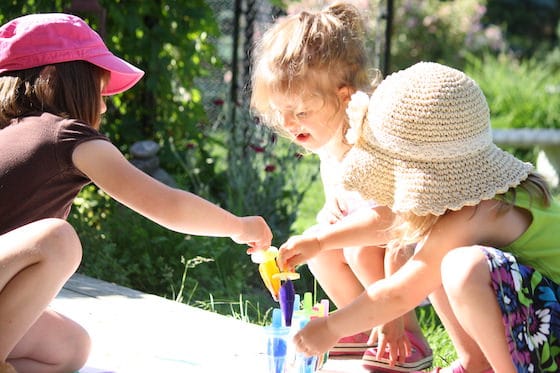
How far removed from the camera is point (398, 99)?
243 centimetres

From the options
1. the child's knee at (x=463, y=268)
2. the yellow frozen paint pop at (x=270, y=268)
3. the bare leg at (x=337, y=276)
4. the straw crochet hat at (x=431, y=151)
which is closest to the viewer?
the child's knee at (x=463, y=268)

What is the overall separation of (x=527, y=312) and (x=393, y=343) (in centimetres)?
58

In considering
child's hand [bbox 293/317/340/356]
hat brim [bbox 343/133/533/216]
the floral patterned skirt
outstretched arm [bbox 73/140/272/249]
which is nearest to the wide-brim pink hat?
outstretched arm [bbox 73/140/272/249]

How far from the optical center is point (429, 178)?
7.79 ft

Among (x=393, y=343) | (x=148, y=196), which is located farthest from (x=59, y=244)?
(x=393, y=343)

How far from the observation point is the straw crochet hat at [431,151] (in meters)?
2.37

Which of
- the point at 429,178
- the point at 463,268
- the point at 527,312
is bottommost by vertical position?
the point at 527,312

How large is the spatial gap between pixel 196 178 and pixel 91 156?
2532 millimetres

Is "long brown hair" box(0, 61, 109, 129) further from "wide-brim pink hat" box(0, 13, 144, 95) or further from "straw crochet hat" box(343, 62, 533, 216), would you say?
"straw crochet hat" box(343, 62, 533, 216)

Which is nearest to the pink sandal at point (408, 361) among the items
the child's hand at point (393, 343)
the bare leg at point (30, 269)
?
the child's hand at point (393, 343)

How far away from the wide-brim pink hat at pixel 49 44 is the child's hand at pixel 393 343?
1.01 meters

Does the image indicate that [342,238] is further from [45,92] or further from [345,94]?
[45,92]

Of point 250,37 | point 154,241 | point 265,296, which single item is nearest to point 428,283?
point 265,296

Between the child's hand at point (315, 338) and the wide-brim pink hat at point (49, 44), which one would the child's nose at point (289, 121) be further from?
the child's hand at point (315, 338)
